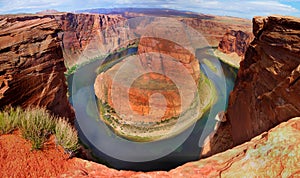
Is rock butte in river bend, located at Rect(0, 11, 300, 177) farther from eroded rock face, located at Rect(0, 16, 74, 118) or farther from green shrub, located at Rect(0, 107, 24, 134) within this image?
green shrub, located at Rect(0, 107, 24, 134)

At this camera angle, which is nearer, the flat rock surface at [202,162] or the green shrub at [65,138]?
the flat rock surface at [202,162]

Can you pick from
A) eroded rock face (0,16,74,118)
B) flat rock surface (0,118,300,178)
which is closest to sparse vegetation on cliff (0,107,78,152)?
flat rock surface (0,118,300,178)

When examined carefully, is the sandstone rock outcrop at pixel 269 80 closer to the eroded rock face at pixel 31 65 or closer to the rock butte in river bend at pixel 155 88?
the eroded rock face at pixel 31 65

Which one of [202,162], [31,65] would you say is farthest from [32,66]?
[202,162]

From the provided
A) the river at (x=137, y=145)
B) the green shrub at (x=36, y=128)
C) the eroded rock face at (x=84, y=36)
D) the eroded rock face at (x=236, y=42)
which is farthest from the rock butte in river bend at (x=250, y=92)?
the eroded rock face at (x=84, y=36)

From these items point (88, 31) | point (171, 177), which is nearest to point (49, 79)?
point (171, 177)

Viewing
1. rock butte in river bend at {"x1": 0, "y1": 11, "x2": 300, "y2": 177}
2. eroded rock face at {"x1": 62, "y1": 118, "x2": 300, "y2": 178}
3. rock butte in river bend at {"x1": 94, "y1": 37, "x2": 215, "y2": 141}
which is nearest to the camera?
eroded rock face at {"x1": 62, "y1": 118, "x2": 300, "y2": 178}

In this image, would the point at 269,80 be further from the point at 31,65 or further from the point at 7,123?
the point at 31,65
